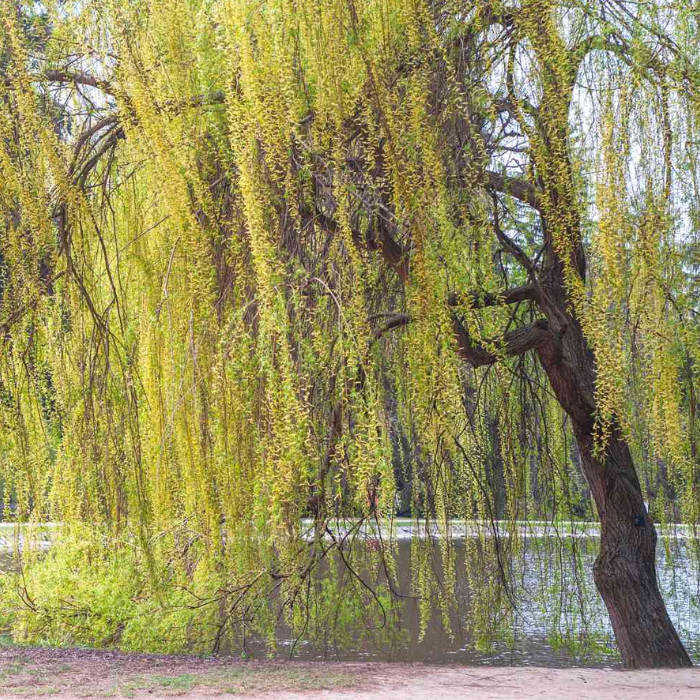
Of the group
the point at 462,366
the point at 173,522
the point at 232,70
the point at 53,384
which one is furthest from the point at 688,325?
the point at 53,384

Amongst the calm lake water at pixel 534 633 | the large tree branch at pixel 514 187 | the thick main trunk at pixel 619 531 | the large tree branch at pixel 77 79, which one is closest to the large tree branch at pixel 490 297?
the thick main trunk at pixel 619 531

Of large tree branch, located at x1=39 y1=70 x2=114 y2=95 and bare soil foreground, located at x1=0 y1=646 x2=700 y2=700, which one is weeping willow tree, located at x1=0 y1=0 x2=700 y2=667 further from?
bare soil foreground, located at x1=0 y1=646 x2=700 y2=700

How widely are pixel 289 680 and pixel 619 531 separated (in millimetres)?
2303

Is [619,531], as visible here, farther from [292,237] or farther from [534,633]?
[292,237]

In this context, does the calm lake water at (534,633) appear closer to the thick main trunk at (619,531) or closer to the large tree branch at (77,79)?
the thick main trunk at (619,531)

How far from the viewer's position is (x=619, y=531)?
5152 mm

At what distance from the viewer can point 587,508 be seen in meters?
5.84

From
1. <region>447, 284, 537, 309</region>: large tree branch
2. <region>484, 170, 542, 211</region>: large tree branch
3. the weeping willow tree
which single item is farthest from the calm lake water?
<region>484, 170, 542, 211</region>: large tree branch

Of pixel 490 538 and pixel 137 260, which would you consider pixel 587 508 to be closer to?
pixel 490 538

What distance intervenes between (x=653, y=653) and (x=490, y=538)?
1.05m

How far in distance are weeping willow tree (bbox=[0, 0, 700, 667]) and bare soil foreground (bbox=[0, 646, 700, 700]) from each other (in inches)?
14.2

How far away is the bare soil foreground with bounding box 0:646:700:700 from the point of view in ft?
11.0

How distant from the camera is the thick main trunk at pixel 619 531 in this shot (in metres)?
4.93

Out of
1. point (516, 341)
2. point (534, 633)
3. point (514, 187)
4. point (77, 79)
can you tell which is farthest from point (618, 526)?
point (77, 79)
